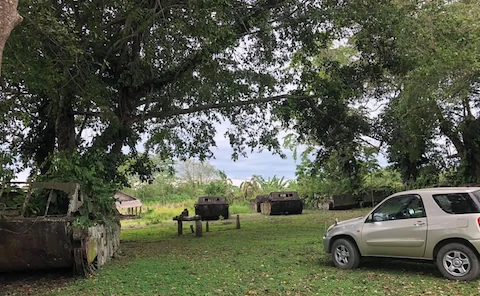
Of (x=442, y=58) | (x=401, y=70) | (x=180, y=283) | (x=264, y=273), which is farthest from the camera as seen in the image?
(x=401, y=70)

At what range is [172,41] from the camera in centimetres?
1005

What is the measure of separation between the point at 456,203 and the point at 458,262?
94cm

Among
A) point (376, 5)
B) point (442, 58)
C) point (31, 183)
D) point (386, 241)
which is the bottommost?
point (386, 241)

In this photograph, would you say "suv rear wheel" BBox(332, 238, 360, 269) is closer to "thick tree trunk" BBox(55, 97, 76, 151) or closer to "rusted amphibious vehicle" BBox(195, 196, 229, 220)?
"thick tree trunk" BBox(55, 97, 76, 151)

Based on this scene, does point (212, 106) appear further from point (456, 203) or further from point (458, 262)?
point (458, 262)

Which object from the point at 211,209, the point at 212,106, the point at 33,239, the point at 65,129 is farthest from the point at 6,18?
the point at 211,209

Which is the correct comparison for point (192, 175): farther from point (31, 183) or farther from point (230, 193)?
point (31, 183)

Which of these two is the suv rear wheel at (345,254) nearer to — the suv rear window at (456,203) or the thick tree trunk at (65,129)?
the suv rear window at (456,203)

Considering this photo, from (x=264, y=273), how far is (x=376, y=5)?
7425 millimetres

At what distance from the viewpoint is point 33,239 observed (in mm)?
7375

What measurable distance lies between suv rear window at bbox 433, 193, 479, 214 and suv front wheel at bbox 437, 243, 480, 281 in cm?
55

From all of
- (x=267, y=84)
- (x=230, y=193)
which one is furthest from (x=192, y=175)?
(x=267, y=84)

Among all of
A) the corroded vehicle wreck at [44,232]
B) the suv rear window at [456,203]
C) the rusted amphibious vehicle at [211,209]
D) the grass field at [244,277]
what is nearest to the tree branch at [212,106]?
the grass field at [244,277]

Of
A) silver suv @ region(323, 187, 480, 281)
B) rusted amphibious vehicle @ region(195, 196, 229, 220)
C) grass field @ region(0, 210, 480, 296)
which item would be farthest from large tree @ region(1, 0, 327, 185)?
rusted amphibious vehicle @ region(195, 196, 229, 220)
